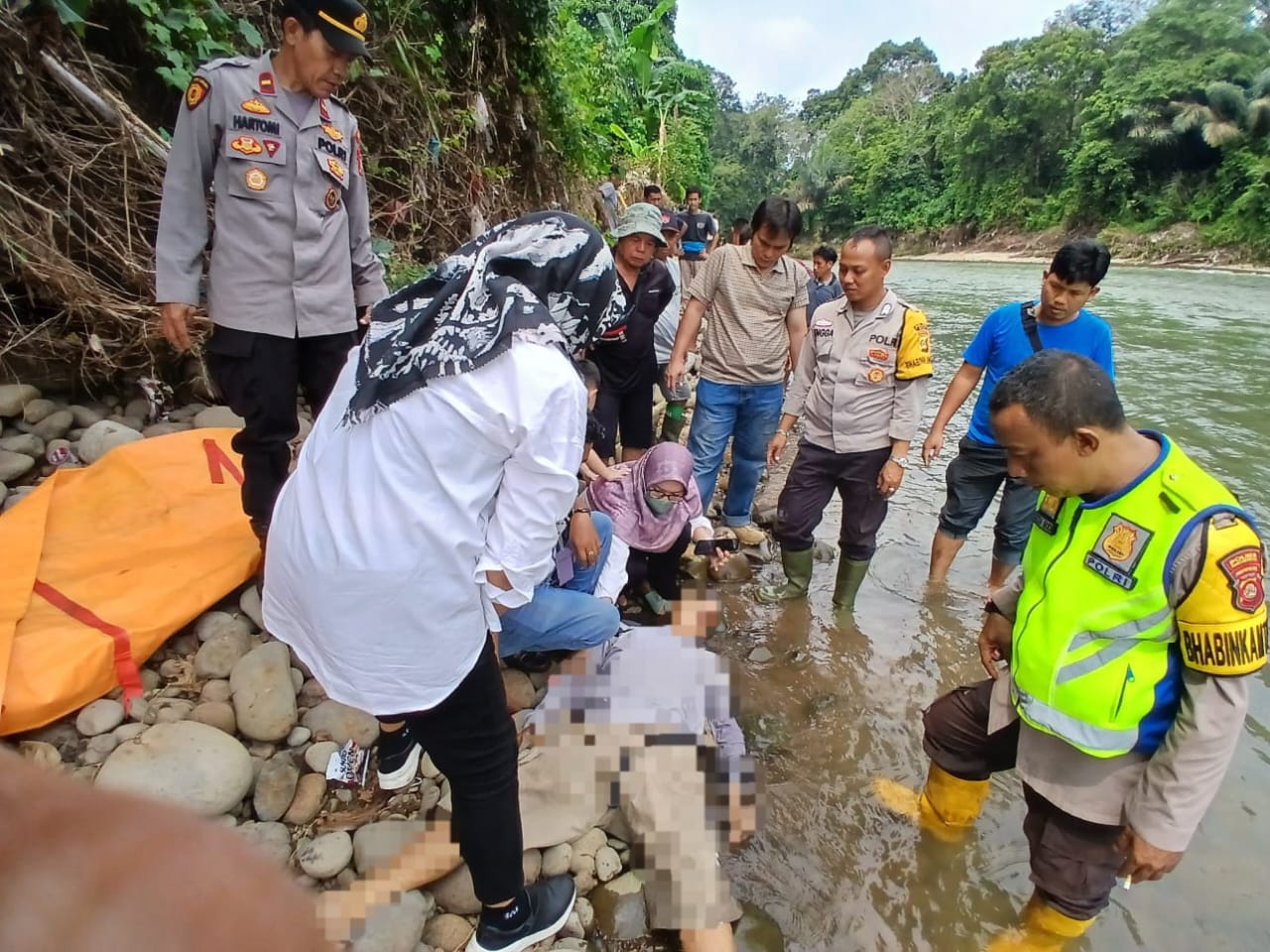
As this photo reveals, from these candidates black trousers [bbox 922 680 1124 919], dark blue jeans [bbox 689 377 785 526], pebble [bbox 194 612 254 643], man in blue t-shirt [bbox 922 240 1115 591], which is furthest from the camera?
dark blue jeans [bbox 689 377 785 526]

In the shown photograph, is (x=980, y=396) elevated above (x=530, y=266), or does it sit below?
below

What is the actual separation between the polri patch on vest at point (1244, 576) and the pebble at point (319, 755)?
230 centimetres

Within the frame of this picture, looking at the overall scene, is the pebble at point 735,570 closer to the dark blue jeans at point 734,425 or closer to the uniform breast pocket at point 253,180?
the dark blue jeans at point 734,425

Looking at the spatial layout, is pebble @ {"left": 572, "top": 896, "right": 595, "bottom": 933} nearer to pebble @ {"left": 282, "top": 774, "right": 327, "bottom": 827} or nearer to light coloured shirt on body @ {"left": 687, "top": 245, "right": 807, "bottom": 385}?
pebble @ {"left": 282, "top": 774, "right": 327, "bottom": 827}

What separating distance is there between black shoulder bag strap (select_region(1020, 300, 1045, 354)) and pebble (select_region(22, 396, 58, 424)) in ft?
13.9

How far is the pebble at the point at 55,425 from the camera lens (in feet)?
9.66

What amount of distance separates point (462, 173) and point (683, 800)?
187 inches

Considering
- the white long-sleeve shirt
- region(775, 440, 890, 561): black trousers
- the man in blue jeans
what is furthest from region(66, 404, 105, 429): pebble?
region(775, 440, 890, 561): black trousers

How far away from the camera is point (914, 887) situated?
221 cm

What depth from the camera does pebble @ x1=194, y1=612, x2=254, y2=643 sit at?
94.5 inches

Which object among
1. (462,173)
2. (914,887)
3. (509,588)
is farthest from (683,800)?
(462,173)

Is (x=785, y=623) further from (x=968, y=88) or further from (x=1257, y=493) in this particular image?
(x=968, y=88)

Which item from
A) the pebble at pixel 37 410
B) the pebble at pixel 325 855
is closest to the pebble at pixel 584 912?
the pebble at pixel 325 855

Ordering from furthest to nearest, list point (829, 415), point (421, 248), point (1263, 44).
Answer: point (1263, 44) < point (421, 248) < point (829, 415)
